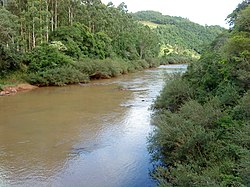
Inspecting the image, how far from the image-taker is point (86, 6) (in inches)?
1775

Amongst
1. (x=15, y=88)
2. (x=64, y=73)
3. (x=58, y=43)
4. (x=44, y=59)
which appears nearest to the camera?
(x=15, y=88)

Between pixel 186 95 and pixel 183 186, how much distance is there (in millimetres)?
7111

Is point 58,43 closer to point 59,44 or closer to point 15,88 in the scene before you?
point 59,44

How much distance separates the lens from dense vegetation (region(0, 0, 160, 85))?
95.7ft

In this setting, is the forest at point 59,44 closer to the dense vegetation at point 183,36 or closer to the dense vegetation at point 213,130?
the dense vegetation at point 213,130

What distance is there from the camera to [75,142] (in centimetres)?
1252

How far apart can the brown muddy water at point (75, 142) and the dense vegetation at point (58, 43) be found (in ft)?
25.0

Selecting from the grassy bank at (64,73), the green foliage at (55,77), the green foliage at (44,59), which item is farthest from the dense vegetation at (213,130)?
the green foliage at (44,59)

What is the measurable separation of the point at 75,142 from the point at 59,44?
22937 millimetres

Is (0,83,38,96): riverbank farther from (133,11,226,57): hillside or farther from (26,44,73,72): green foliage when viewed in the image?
(133,11,226,57): hillside

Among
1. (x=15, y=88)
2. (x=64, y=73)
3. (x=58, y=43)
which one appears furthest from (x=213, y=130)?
(x=58, y=43)

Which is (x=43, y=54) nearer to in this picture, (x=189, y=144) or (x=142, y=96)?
(x=142, y=96)

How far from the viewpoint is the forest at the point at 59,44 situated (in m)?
29.0

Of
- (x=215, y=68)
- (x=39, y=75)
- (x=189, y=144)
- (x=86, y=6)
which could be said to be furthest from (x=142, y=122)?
(x=86, y=6)
